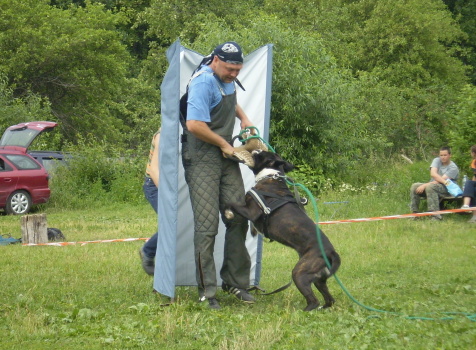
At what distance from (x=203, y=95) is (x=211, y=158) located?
558mm

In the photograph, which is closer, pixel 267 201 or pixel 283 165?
pixel 267 201

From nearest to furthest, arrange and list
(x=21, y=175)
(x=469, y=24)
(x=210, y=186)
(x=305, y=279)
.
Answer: (x=305, y=279), (x=210, y=186), (x=21, y=175), (x=469, y=24)

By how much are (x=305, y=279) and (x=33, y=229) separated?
21.6ft

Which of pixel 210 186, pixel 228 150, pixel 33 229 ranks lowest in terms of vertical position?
pixel 33 229

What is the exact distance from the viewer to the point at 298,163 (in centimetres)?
1742

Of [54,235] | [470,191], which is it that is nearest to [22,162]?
[54,235]

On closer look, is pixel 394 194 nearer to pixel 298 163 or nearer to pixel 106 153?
pixel 298 163

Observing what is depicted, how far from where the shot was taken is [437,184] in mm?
11938

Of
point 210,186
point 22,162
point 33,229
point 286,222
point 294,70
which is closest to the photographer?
point 286,222

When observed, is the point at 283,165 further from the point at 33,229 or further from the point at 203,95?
the point at 33,229

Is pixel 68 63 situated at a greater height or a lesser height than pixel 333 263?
greater

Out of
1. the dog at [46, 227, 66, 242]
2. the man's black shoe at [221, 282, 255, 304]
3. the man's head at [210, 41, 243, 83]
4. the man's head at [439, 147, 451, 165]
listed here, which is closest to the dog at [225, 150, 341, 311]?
the man's black shoe at [221, 282, 255, 304]

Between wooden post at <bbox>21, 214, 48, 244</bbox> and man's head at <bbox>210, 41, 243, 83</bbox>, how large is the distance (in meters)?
6.02

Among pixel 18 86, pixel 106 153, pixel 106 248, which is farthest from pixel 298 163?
pixel 18 86
